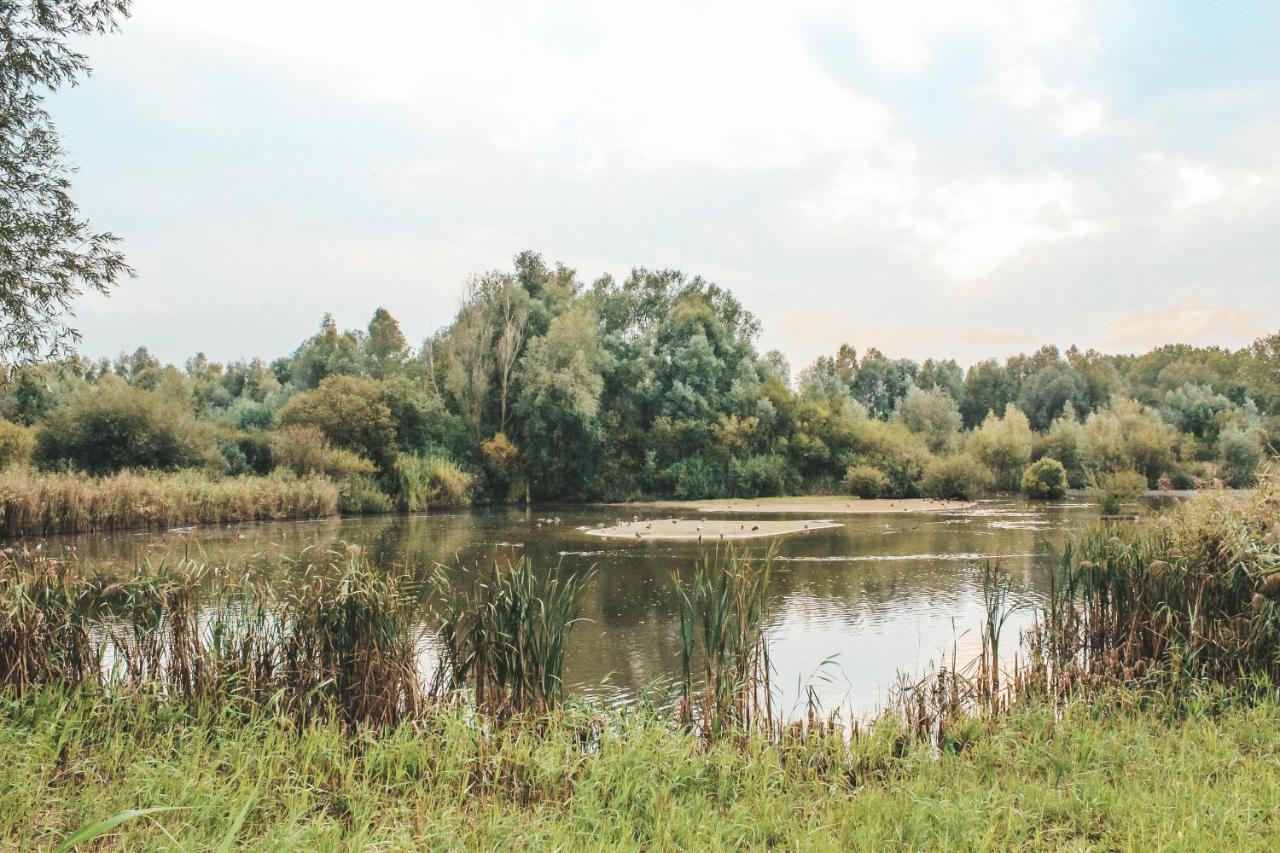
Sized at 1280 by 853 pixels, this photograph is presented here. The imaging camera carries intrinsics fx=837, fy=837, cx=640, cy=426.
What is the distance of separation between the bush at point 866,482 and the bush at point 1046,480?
6401mm

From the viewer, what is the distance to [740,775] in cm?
505

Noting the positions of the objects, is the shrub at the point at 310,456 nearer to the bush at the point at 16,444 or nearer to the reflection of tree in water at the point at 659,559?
the reflection of tree in water at the point at 659,559

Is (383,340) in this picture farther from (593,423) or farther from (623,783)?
(623,783)

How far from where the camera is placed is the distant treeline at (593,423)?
34844 millimetres

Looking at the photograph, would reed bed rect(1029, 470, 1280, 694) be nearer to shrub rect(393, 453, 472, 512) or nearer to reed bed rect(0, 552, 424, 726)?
Answer: reed bed rect(0, 552, 424, 726)

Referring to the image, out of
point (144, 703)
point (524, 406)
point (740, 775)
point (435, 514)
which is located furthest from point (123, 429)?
point (740, 775)

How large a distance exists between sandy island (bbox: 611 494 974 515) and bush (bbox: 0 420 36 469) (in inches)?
880

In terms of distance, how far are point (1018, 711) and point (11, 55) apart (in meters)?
10.6

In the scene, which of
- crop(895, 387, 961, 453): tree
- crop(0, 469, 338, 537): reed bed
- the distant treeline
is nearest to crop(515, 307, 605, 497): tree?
the distant treeline

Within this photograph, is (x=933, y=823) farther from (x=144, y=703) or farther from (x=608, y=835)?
(x=144, y=703)

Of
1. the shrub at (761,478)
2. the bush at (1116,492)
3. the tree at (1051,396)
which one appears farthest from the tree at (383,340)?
the tree at (1051,396)

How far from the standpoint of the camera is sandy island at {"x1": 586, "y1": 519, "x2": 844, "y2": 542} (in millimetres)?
21359

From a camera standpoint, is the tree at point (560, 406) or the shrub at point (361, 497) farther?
the tree at point (560, 406)

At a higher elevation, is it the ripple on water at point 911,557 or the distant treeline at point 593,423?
the distant treeline at point 593,423
